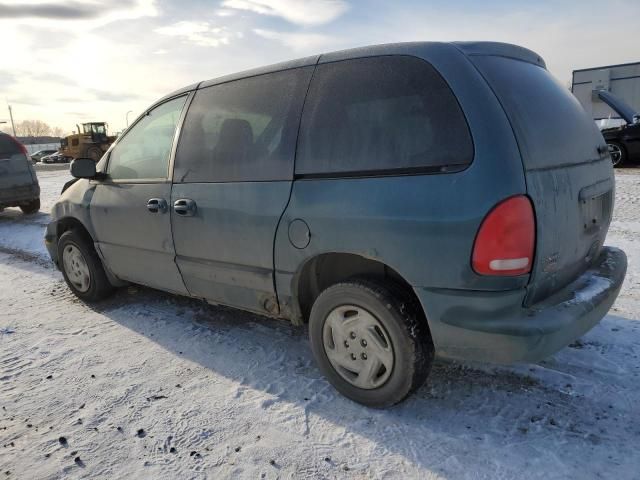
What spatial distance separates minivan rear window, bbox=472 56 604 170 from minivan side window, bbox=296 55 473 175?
0.26 meters

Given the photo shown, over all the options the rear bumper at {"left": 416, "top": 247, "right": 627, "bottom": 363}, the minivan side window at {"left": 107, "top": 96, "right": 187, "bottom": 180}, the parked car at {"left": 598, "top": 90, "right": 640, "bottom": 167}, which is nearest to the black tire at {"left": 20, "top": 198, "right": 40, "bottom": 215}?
the minivan side window at {"left": 107, "top": 96, "right": 187, "bottom": 180}

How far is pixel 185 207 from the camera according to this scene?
316 cm

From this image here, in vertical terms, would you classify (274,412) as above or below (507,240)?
below

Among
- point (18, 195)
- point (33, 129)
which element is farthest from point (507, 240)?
point (33, 129)

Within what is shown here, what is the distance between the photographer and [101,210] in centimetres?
392

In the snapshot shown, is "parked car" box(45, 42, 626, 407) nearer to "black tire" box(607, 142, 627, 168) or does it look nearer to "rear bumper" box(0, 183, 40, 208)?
"rear bumper" box(0, 183, 40, 208)

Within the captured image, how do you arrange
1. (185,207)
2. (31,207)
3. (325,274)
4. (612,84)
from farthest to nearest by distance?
(612,84), (31,207), (185,207), (325,274)

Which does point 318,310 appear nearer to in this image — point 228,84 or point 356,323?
point 356,323

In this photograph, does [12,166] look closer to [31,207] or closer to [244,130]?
[31,207]

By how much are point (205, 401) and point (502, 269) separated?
1.82 m

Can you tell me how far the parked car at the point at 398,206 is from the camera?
83.1 inches

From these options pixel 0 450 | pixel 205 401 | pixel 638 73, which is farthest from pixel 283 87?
pixel 638 73

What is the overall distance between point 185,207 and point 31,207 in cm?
853

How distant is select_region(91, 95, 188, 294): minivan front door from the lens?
3.43m
